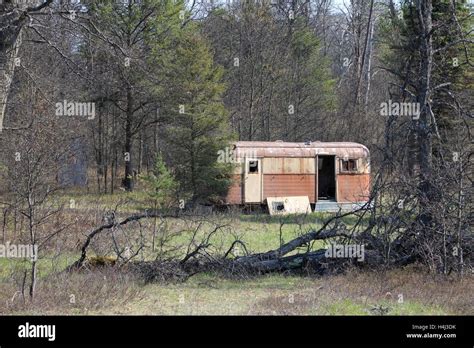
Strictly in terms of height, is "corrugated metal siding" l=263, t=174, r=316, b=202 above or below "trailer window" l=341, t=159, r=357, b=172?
below

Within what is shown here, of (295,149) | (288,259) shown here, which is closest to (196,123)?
(295,149)

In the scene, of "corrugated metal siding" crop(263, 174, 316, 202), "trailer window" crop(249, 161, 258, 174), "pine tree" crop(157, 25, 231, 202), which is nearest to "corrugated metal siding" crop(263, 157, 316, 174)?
"corrugated metal siding" crop(263, 174, 316, 202)

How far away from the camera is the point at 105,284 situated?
9680 mm

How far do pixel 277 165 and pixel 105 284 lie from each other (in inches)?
641

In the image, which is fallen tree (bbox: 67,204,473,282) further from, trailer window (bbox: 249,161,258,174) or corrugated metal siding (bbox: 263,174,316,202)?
corrugated metal siding (bbox: 263,174,316,202)

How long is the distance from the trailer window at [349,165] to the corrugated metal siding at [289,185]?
147 cm

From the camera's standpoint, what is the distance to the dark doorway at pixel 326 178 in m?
27.0

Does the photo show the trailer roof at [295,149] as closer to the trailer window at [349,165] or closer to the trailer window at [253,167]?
the trailer window at [349,165]

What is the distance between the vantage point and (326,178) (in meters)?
27.5

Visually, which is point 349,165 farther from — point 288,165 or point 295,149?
point 288,165

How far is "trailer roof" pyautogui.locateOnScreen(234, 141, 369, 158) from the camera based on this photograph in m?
25.1

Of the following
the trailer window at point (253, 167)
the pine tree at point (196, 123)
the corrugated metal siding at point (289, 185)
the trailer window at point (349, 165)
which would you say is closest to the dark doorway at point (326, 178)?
the trailer window at point (349, 165)

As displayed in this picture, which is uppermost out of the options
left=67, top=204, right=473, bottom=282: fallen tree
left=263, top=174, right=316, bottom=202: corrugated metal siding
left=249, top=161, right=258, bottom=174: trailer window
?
left=249, top=161, right=258, bottom=174: trailer window

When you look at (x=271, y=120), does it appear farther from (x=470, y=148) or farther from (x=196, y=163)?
(x=470, y=148)
